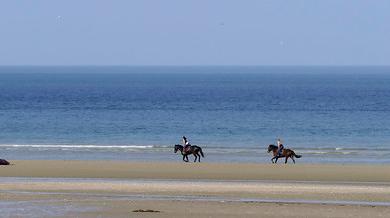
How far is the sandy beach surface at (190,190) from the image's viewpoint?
21.3 metres

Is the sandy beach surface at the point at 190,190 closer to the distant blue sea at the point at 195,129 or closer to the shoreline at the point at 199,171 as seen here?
the shoreline at the point at 199,171

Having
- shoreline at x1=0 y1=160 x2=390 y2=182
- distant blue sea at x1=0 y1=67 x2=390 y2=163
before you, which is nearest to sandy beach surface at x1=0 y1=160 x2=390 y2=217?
shoreline at x1=0 y1=160 x2=390 y2=182

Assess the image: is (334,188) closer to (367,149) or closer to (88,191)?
(88,191)

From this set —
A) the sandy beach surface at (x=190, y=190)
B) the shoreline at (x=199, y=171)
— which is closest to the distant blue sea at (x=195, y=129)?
the shoreline at (x=199, y=171)

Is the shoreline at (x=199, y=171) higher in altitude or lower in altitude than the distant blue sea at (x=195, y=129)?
lower

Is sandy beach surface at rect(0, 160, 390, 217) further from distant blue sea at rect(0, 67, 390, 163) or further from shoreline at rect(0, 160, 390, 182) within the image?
distant blue sea at rect(0, 67, 390, 163)

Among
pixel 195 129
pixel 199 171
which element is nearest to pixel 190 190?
pixel 199 171

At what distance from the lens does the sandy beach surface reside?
21297mm

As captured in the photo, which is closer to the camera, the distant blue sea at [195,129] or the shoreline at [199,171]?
the shoreline at [199,171]

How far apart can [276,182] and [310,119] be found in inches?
1703

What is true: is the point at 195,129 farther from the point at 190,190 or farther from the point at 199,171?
the point at 190,190

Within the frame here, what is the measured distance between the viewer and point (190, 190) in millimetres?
25766

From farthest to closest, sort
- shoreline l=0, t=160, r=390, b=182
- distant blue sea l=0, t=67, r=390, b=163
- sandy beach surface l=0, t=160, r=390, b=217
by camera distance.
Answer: distant blue sea l=0, t=67, r=390, b=163 → shoreline l=0, t=160, r=390, b=182 → sandy beach surface l=0, t=160, r=390, b=217

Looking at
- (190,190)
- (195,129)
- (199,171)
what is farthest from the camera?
(195,129)
